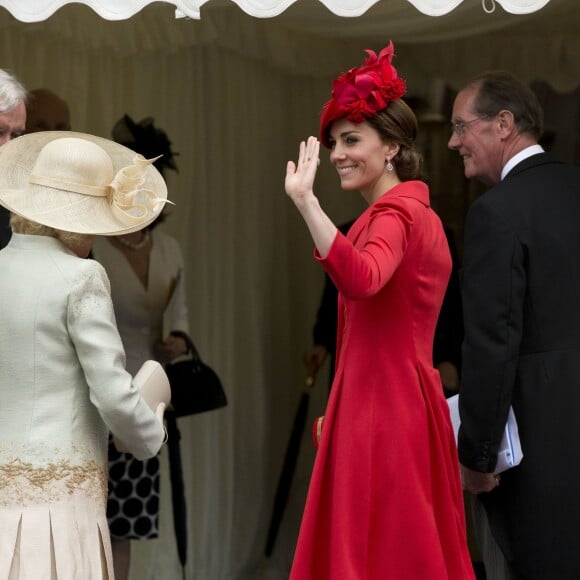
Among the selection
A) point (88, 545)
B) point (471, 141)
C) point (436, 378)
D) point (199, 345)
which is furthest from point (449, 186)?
point (88, 545)

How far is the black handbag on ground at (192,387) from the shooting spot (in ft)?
16.9

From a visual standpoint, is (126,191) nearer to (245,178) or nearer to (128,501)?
(128,501)

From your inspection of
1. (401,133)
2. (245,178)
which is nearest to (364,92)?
(401,133)

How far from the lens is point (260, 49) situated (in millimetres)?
5938

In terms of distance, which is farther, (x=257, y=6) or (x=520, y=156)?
(x=520, y=156)

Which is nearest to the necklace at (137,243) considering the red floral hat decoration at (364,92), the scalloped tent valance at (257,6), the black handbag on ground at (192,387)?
the black handbag on ground at (192,387)

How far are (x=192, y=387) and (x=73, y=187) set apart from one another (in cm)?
213

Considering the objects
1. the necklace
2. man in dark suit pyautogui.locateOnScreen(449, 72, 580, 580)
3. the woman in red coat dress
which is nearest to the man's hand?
man in dark suit pyautogui.locateOnScreen(449, 72, 580, 580)

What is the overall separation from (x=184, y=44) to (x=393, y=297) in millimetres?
2829

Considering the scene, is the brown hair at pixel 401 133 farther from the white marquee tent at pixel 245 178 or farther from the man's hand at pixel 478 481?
the white marquee tent at pixel 245 178

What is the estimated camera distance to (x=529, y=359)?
353 centimetres

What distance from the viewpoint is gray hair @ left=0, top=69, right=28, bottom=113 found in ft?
12.0

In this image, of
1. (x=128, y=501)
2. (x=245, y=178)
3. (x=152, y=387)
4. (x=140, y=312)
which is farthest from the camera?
(x=245, y=178)

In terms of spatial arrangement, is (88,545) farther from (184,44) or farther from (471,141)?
(184,44)
